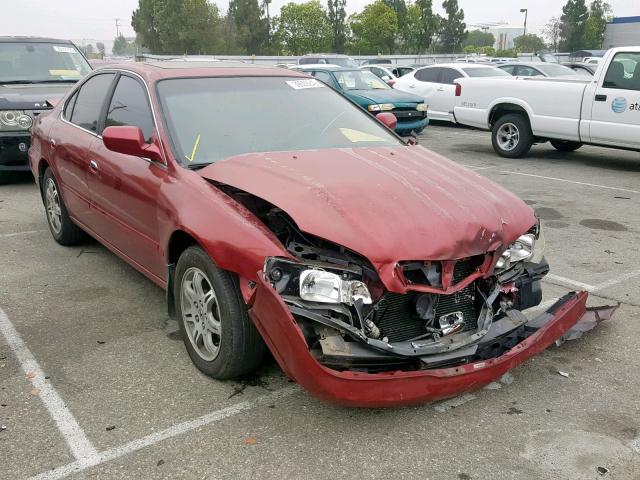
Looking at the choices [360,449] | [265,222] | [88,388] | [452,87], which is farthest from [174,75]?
[452,87]

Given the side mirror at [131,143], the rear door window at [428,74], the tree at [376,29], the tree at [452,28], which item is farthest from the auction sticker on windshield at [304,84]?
the tree at [452,28]

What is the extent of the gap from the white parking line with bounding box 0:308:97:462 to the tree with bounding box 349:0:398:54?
81.4m

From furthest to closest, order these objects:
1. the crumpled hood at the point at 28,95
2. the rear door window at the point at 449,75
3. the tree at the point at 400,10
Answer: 1. the tree at the point at 400,10
2. the rear door window at the point at 449,75
3. the crumpled hood at the point at 28,95

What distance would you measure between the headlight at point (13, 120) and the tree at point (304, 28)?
7831 centimetres

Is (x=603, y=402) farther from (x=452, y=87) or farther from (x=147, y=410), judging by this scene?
(x=452, y=87)

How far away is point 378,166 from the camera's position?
12.0ft

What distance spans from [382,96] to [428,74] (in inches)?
122

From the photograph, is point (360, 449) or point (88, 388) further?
point (88, 388)

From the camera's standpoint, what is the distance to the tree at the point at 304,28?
8281 cm

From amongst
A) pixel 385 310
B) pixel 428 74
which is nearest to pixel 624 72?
pixel 428 74

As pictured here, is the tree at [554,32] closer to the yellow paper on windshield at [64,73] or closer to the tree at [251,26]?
the tree at [251,26]

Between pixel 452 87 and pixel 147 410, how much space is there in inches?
524

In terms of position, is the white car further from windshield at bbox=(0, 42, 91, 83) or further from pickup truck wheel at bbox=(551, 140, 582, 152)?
windshield at bbox=(0, 42, 91, 83)

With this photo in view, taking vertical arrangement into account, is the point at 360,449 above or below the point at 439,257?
below
